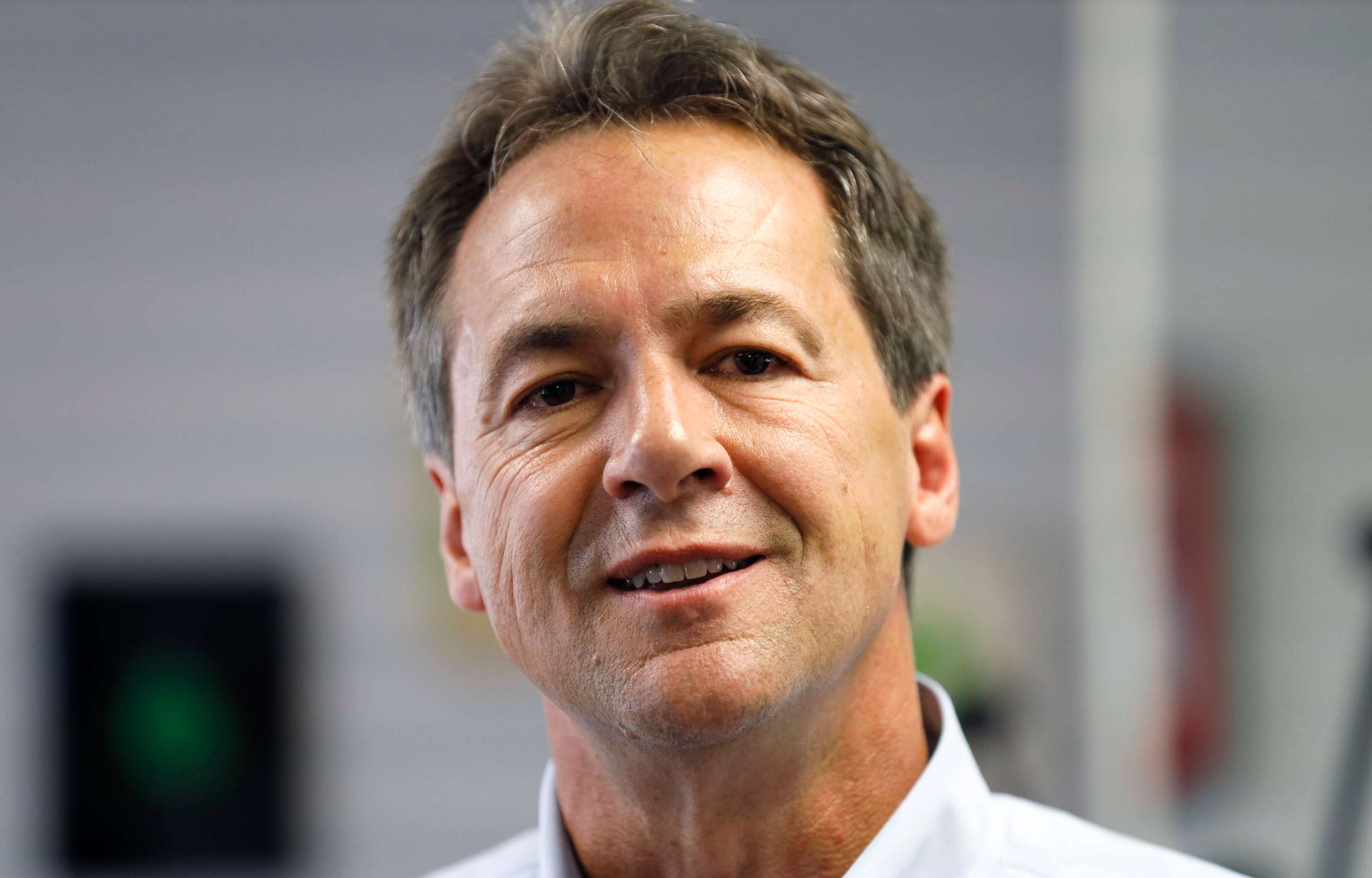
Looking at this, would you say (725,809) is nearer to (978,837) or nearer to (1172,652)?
(978,837)

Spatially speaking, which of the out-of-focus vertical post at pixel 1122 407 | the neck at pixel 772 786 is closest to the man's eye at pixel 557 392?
the neck at pixel 772 786

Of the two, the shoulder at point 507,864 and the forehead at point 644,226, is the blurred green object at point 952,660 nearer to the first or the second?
the shoulder at point 507,864

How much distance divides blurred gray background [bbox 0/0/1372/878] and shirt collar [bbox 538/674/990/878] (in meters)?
2.13

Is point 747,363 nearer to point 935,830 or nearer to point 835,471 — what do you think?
point 835,471

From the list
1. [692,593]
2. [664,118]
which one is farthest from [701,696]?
[664,118]

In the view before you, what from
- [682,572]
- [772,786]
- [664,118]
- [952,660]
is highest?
[664,118]

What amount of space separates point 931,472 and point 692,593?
45 centimetres

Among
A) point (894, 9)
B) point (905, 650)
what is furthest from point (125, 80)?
point (905, 650)

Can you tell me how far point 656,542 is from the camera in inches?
50.0

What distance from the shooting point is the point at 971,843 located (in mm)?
1450

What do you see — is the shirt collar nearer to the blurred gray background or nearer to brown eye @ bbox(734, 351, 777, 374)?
brown eye @ bbox(734, 351, 777, 374)

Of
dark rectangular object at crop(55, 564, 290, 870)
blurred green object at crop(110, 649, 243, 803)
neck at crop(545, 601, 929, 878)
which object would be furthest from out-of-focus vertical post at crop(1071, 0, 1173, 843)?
blurred green object at crop(110, 649, 243, 803)

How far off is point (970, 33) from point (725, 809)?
3.05 metres

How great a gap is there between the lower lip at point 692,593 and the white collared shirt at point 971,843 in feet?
1.18
